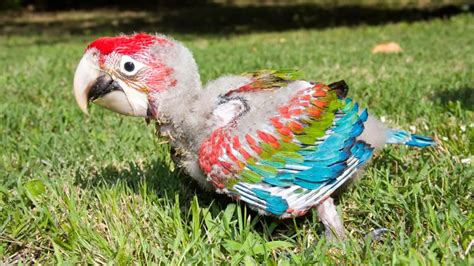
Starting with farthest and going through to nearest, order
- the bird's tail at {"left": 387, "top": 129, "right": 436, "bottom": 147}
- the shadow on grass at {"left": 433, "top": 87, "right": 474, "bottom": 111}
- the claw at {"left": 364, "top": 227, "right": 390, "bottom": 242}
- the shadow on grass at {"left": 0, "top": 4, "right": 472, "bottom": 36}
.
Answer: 1. the shadow on grass at {"left": 0, "top": 4, "right": 472, "bottom": 36}
2. the shadow on grass at {"left": 433, "top": 87, "right": 474, "bottom": 111}
3. the bird's tail at {"left": 387, "top": 129, "right": 436, "bottom": 147}
4. the claw at {"left": 364, "top": 227, "right": 390, "bottom": 242}

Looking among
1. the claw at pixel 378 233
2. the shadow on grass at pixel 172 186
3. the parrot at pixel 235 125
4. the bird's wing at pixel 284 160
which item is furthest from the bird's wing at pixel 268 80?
the claw at pixel 378 233

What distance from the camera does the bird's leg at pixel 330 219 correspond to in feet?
7.15

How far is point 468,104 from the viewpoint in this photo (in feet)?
12.6

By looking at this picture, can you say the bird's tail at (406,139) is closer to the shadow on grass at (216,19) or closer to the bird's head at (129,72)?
the bird's head at (129,72)

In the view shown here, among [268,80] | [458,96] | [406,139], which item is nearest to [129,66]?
[268,80]

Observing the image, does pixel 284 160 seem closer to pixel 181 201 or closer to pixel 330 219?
pixel 330 219

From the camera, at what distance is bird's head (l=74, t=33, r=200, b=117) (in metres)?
2.06

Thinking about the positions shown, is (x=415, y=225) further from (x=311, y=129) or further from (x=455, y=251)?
(x=311, y=129)

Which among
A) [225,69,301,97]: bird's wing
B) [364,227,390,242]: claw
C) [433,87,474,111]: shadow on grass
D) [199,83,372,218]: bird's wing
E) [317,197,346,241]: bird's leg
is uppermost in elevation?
[225,69,301,97]: bird's wing

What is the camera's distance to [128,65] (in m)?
2.06

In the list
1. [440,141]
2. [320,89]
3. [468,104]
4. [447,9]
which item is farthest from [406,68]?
[447,9]

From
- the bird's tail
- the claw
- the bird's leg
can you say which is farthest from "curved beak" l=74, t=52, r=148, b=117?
the bird's tail

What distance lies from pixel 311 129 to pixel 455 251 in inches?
25.6

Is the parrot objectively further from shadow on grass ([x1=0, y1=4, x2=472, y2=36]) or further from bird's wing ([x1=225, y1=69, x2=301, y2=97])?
shadow on grass ([x1=0, y1=4, x2=472, y2=36])
